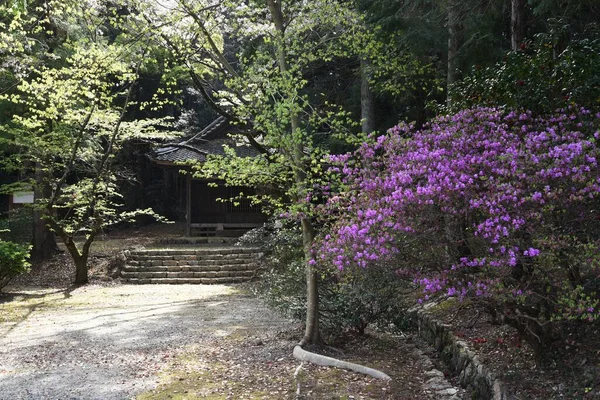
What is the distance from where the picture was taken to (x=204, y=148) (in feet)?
68.9

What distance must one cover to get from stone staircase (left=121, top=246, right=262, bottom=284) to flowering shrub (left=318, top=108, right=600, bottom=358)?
37.2ft

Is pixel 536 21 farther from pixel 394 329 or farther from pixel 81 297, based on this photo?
pixel 81 297

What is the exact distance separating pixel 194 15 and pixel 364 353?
16.5ft

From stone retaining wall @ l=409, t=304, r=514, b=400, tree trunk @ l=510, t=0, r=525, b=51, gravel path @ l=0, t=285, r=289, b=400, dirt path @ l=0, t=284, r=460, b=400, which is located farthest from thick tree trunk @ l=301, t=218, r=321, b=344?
tree trunk @ l=510, t=0, r=525, b=51

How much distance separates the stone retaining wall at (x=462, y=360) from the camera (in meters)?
4.91

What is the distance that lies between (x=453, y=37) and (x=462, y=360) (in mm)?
5894

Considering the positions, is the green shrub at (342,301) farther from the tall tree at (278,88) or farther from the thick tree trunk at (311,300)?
the tall tree at (278,88)

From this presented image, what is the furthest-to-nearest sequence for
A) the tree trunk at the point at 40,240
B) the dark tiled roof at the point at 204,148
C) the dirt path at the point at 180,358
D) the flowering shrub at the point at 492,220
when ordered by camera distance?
the dark tiled roof at the point at 204,148
the tree trunk at the point at 40,240
the dirt path at the point at 180,358
the flowering shrub at the point at 492,220

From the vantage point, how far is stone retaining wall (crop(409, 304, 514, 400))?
4914 mm

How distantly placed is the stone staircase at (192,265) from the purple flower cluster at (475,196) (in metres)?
11.3

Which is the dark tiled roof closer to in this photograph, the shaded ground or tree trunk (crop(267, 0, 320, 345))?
tree trunk (crop(267, 0, 320, 345))

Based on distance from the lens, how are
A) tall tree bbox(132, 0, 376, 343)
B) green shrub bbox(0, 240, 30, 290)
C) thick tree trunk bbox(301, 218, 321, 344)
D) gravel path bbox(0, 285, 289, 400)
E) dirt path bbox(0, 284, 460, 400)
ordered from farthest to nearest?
green shrub bbox(0, 240, 30, 290)
thick tree trunk bbox(301, 218, 321, 344)
tall tree bbox(132, 0, 376, 343)
gravel path bbox(0, 285, 289, 400)
dirt path bbox(0, 284, 460, 400)

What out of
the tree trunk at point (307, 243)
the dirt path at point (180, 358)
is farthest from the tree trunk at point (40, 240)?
the tree trunk at point (307, 243)

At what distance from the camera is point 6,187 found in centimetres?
1520
